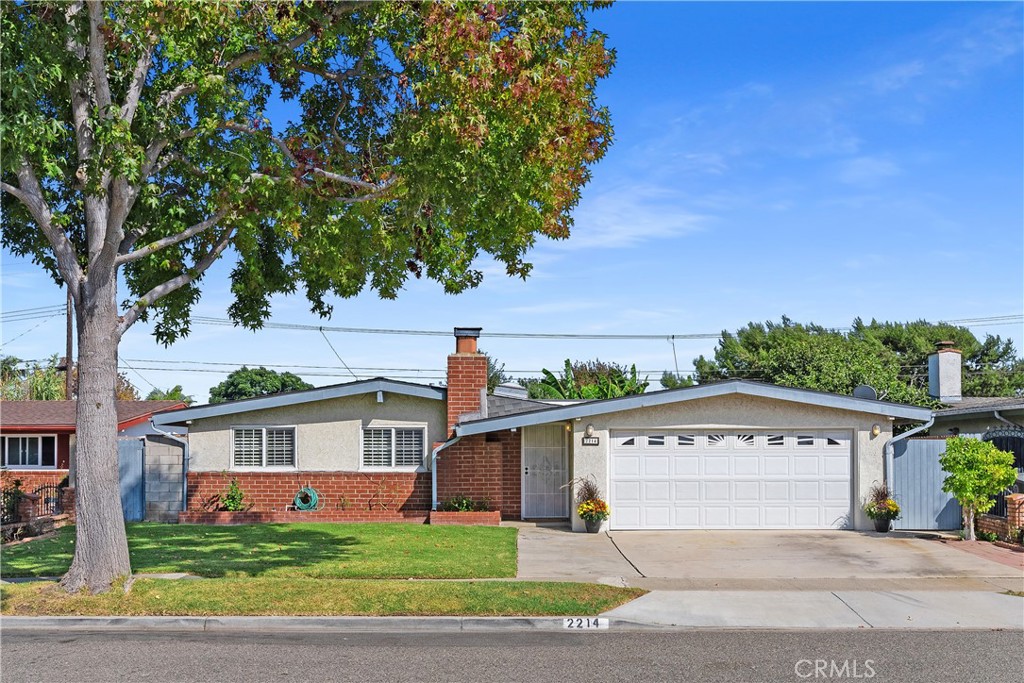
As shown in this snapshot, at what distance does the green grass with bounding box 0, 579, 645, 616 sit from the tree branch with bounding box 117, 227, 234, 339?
3619mm

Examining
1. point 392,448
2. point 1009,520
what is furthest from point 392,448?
point 1009,520

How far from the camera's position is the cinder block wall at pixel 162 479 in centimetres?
2258

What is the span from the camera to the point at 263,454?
22812 millimetres

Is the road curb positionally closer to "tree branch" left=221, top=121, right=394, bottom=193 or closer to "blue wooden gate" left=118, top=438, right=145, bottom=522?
"tree branch" left=221, top=121, right=394, bottom=193

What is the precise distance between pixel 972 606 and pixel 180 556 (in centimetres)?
1220

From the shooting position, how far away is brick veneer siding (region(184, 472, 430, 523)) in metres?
22.5

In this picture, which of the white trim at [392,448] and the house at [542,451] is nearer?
the house at [542,451]

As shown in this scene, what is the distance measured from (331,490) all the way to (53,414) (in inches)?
552

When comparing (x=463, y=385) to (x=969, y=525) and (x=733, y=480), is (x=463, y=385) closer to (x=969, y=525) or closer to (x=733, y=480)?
(x=733, y=480)

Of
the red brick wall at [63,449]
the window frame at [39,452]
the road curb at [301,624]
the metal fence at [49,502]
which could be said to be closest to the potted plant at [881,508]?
the road curb at [301,624]

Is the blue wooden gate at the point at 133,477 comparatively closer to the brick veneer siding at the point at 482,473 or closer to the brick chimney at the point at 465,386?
the brick veneer siding at the point at 482,473

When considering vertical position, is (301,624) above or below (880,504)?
below

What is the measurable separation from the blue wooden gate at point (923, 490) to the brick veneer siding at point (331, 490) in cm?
1061

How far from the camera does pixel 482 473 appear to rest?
2244 centimetres
